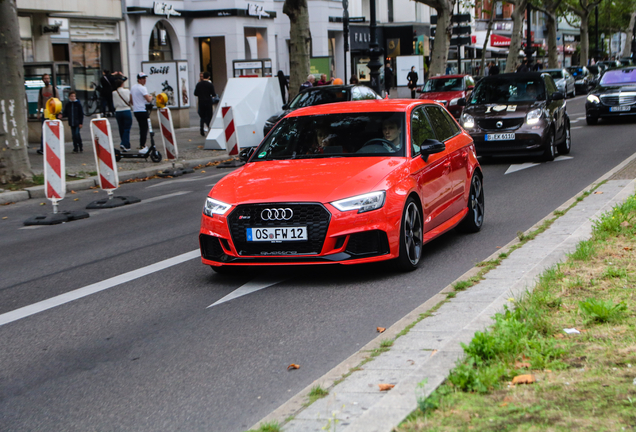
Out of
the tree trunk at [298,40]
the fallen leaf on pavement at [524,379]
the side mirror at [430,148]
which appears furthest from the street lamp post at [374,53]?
the fallen leaf on pavement at [524,379]

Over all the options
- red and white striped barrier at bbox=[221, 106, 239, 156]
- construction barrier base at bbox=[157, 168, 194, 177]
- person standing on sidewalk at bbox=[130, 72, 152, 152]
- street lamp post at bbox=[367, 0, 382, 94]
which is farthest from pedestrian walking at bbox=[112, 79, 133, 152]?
street lamp post at bbox=[367, 0, 382, 94]

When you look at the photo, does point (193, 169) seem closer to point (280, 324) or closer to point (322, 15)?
point (280, 324)

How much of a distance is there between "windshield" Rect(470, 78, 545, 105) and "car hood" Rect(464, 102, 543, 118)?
0.24 metres

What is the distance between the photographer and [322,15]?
53.2m

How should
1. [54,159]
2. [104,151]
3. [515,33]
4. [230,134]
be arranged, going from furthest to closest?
[515,33] → [230,134] → [104,151] → [54,159]

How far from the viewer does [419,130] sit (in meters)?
8.12

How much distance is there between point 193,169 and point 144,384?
46.0 ft

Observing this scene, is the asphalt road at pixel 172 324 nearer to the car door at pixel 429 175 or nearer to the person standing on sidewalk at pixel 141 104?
the car door at pixel 429 175

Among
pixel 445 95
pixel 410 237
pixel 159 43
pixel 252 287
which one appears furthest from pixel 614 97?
pixel 159 43

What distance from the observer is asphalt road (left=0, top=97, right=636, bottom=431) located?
4.39 metres

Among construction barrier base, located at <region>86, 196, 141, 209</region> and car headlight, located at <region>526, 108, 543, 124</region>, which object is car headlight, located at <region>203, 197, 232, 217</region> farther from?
car headlight, located at <region>526, 108, 543, 124</region>

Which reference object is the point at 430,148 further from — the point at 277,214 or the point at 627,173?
the point at 627,173

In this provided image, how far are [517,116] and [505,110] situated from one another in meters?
0.34

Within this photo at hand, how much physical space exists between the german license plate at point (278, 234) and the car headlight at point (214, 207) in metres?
0.29
